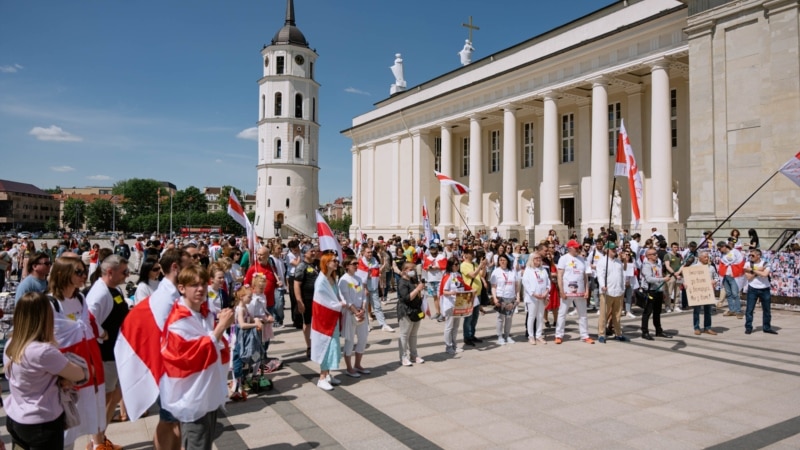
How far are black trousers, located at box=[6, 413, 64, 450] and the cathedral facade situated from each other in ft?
51.5

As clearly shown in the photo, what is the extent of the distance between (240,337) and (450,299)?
3.95 m

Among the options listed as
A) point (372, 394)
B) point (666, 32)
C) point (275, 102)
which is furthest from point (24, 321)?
point (275, 102)

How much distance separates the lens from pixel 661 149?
2241 cm

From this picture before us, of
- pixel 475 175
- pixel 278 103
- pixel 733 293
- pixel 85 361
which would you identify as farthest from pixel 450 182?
pixel 278 103

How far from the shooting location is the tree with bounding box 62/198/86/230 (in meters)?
137

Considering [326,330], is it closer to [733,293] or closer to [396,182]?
[733,293]

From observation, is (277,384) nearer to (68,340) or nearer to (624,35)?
(68,340)

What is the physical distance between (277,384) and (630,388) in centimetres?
504

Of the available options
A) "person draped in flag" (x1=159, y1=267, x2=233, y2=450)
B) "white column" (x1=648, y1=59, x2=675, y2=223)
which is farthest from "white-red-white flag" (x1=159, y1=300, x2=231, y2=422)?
"white column" (x1=648, y1=59, x2=675, y2=223)

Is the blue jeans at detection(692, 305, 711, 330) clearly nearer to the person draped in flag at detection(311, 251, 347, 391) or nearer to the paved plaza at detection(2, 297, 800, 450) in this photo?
the paved plaza at detection(2, 297, 800, 450)

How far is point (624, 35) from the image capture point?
78.0 ft

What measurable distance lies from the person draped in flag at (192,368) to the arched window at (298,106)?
221 feet

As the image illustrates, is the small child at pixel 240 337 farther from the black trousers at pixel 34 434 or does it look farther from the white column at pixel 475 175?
the white column at pixel 475 175

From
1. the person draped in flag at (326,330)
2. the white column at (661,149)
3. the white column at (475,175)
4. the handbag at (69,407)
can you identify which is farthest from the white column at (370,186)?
the handbag at (69,407)
